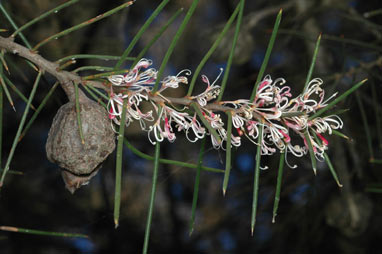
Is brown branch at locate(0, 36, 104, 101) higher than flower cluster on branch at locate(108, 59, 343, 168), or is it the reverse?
brown branch at locate(0, 36, 104, 101)

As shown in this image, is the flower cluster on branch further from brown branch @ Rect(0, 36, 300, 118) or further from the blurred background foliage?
the blurred background foliage

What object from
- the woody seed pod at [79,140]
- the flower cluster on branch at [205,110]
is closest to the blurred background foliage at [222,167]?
the flower cluster on branch at [205,110]

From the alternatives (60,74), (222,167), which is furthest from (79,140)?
(222,167)

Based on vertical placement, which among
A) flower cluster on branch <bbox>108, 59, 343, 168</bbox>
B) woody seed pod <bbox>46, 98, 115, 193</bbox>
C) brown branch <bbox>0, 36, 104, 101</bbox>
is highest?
brown branch <bbox>0, 36, 104, 101</bbox>

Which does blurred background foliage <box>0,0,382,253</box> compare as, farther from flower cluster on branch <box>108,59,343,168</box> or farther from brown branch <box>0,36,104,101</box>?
brown branch <box>0,36,104,101</box>

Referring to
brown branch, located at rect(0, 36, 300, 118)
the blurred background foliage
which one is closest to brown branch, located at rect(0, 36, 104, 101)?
brown branch, located at rect(0, 36, 300, 118)

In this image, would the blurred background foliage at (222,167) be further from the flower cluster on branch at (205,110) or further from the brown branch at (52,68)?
the brown branch at (52,68)

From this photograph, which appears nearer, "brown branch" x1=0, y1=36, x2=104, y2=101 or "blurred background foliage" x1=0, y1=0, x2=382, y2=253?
"brown branch" x1=0, y1=36, x2=104, y2=101

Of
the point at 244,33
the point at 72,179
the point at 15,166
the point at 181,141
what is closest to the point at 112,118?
the point at 72,179

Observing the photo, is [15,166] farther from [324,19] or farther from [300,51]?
[324,19]
